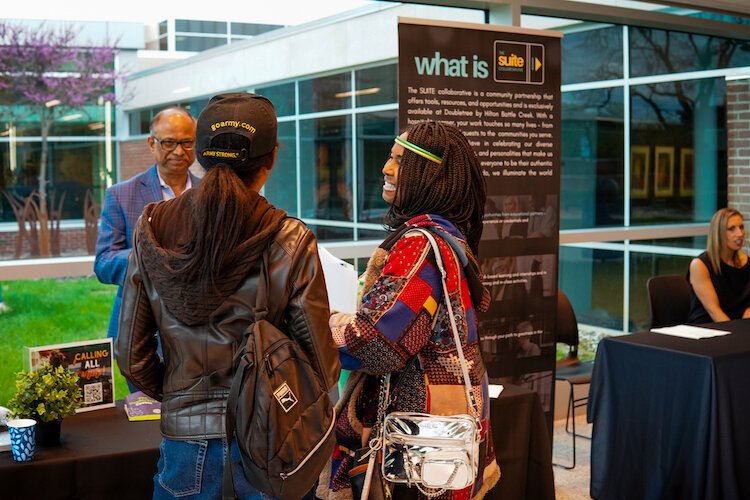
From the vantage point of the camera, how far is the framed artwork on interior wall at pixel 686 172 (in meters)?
6.54

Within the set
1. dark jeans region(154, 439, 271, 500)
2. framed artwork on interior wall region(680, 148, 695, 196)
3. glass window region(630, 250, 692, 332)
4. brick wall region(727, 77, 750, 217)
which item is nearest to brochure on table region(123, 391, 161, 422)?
dark jeans region(154, 439, 271, 500)

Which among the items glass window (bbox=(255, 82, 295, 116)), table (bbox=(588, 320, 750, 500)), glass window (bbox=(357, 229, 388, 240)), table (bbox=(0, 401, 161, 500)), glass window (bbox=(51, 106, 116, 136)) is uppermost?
glass window (bbox=(255, 82, 295, 116))

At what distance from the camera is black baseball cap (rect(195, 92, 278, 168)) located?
157 centimetres

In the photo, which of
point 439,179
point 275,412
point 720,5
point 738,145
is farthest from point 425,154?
point 738,145

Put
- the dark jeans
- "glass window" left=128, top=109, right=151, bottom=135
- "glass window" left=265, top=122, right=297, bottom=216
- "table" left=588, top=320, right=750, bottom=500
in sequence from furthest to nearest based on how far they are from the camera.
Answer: "glass window" left=265, top=122, right=297, bottom=216, "glass window" left=128, top=109, right=151, bottom=135, "table" left=588, top=320, right=750, bottom=500, the dark jeans

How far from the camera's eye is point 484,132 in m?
4.14

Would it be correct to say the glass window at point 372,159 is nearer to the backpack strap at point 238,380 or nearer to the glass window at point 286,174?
the glass window at point 286,174

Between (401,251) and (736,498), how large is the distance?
238cm

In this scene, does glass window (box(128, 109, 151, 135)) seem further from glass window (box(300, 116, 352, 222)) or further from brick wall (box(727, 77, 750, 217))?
brick wall (box(727, 77, 750, 217))

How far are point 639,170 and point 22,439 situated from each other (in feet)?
17.6

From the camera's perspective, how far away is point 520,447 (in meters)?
3.03

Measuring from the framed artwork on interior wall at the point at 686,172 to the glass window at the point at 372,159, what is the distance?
8.89 feet

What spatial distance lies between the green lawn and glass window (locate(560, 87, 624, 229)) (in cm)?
358

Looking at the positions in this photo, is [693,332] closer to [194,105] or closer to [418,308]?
[418,308]
